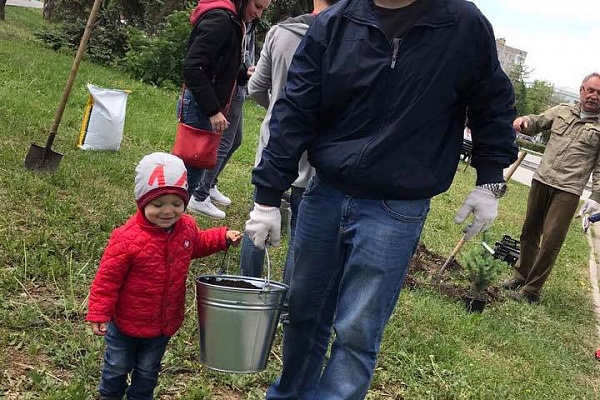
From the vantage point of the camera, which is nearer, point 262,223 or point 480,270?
point 262,223

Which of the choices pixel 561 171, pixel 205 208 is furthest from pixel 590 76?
pixel 205 208

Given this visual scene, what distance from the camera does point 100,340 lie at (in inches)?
123

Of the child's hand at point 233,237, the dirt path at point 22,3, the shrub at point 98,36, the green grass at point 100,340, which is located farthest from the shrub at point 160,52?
the dirt path at point 22,3

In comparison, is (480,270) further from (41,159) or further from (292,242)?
(41,159)

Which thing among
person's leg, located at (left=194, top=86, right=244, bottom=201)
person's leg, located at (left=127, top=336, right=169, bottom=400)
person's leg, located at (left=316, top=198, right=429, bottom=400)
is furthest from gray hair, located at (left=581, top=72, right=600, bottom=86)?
person's leg, located at (left=127, top=336, right=169, bottom=400)

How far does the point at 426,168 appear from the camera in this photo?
2.31m

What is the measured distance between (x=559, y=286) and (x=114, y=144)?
5.15 meters

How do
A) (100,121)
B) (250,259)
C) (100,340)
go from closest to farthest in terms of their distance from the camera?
(100,340), (250,259), (100,121)

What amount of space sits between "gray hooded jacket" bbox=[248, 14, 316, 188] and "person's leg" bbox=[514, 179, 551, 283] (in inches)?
152

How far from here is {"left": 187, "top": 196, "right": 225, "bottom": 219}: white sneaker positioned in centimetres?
537

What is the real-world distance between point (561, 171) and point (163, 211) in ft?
15.4

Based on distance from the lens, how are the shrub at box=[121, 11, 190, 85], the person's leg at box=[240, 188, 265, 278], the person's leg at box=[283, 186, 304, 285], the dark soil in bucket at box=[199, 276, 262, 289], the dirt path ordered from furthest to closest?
the dirt path < the shrub at box=[121, 11, 190, 85] < the person's leg at box=[240, 188, 265, 278] < the person's leg at box=[283, 186, 304, 285] < the dark soil in bucket at box=[199, 276, 262, 289]

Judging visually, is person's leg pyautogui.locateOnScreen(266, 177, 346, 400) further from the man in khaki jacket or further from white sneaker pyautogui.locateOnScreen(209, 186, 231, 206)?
the man in khaki jacket

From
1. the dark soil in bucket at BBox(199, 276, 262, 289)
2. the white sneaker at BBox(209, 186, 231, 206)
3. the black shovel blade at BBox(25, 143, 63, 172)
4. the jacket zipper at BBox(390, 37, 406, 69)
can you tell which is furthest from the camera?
the white sneaker at BBox(209, 186, 231, 206)
